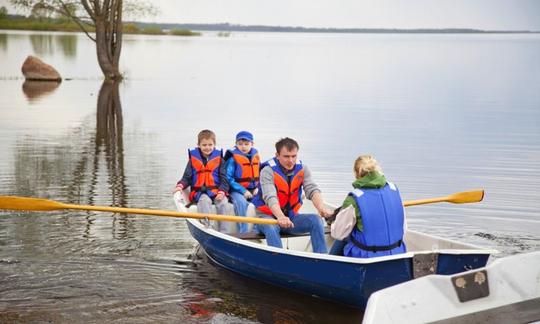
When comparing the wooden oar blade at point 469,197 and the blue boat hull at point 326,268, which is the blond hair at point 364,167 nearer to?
the blue boat hull at point 326,268

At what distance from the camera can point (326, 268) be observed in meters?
7.48

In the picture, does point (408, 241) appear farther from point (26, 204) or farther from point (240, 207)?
point (26, 204)

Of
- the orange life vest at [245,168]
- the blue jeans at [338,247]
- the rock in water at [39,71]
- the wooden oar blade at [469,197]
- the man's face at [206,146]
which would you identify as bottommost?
the blue jeans at [338,247]

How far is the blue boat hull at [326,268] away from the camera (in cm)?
721

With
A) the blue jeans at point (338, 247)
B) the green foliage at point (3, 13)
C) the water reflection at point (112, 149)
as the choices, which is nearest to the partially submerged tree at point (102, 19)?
the water reflection at point (112, 149)

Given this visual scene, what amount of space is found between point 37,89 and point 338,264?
74.8 ft

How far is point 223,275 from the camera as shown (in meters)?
8.79

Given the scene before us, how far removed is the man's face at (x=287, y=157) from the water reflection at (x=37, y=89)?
17320mm

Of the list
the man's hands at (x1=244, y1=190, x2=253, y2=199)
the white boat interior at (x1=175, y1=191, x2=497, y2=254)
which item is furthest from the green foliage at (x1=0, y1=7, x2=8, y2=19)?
the white boat interior at (x1=175, y1=191, x2=497, y2=254)

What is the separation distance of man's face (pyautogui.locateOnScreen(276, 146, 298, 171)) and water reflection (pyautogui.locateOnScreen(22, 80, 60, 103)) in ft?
56.8

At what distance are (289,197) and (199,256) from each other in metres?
1.30

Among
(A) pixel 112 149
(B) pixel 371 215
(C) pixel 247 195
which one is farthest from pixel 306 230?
(A) pixel 112 149

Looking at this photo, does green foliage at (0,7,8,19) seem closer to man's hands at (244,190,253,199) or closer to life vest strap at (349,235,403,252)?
man's hands at (244,190,253,199)

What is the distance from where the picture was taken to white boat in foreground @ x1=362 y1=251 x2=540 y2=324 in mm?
5992
